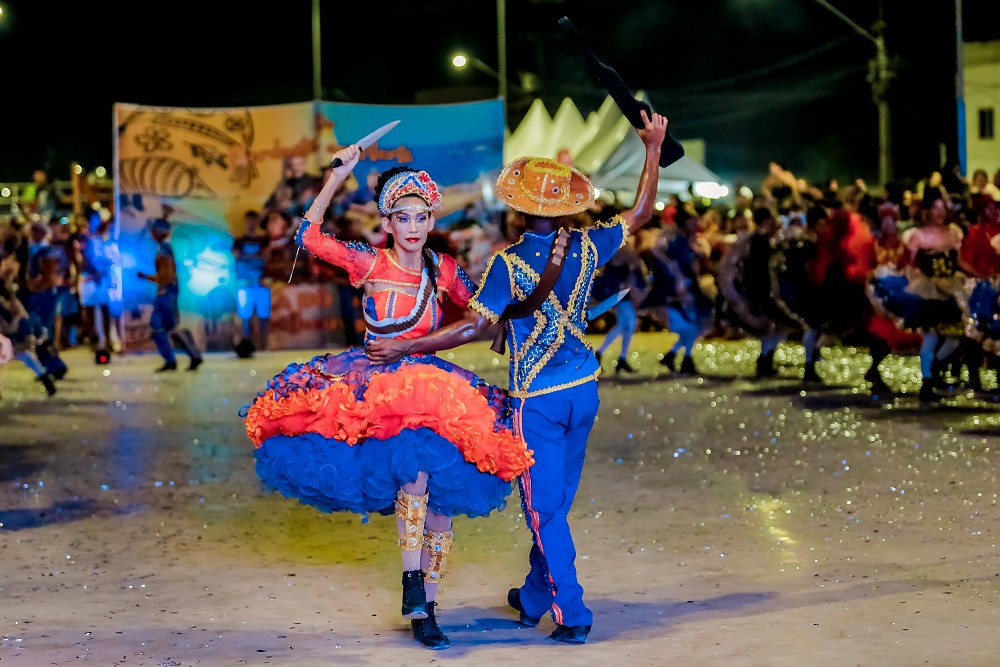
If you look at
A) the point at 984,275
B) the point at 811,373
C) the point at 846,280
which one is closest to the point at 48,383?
the point at 811,373

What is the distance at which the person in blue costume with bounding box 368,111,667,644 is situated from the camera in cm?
634

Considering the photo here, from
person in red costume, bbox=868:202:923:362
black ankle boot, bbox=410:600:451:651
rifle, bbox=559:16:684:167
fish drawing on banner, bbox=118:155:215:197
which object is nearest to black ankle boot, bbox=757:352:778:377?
person in red costume, bbox=868:202:923:362

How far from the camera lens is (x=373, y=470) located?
6203 mm

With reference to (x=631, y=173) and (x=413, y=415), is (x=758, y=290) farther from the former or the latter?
(x=631, y=173)

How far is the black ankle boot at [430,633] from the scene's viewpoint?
6246 mm

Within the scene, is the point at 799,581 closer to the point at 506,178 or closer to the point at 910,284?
the point at 506,178

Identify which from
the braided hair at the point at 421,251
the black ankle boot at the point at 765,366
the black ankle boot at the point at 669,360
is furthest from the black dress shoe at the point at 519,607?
the black ankle boot at the point at 669,360

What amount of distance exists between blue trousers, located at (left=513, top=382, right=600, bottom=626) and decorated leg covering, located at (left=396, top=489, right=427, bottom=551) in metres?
0.46

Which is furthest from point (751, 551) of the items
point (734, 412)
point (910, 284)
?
point (910, 284)

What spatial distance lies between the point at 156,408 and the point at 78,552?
24.2 ft

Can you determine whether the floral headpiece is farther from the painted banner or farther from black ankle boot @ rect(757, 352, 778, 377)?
the painted banner

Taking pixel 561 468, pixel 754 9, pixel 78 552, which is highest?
pixel 754 9

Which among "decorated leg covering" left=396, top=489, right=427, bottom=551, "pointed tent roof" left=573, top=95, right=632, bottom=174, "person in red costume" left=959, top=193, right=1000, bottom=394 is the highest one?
"pointed tent roof" left=573, top=95, right=632, bottom=174

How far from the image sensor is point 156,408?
1575 cm
